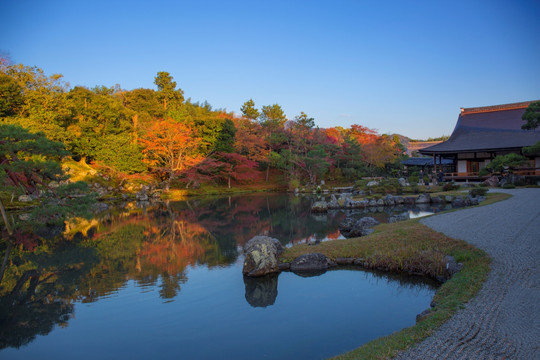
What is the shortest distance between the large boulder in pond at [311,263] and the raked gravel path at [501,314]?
2698 millimetres

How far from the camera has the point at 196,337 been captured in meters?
4.05

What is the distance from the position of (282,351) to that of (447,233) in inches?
202

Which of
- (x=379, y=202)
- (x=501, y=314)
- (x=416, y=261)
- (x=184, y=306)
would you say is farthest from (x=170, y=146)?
(x=501, y=314)

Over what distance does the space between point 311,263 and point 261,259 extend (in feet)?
3.18

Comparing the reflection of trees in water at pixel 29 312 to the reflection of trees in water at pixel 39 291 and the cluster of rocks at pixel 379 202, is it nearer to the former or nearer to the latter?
the reflection of trees in water at pixel 39 291

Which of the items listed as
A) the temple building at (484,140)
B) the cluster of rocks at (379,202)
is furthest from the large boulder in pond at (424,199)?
the temple building at (484,140)

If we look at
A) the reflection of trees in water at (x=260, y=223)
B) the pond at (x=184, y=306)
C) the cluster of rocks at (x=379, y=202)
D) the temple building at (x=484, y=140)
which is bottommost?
the pond at (x=184, y=306)

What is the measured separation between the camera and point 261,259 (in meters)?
6.25

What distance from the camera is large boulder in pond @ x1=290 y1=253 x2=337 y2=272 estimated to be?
6383mm

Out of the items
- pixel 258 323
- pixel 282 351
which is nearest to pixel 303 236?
pixel 258 323

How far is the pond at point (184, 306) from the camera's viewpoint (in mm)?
3871

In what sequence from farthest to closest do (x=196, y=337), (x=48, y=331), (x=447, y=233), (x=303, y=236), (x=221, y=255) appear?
(x=303, y=236)
(x=221, y=255)
(x=447, y=233)
(x=48, y=331)
(x=196, y=337)

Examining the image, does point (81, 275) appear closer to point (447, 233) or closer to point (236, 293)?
point (236, 293)

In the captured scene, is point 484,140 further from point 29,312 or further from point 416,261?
point 29,312
